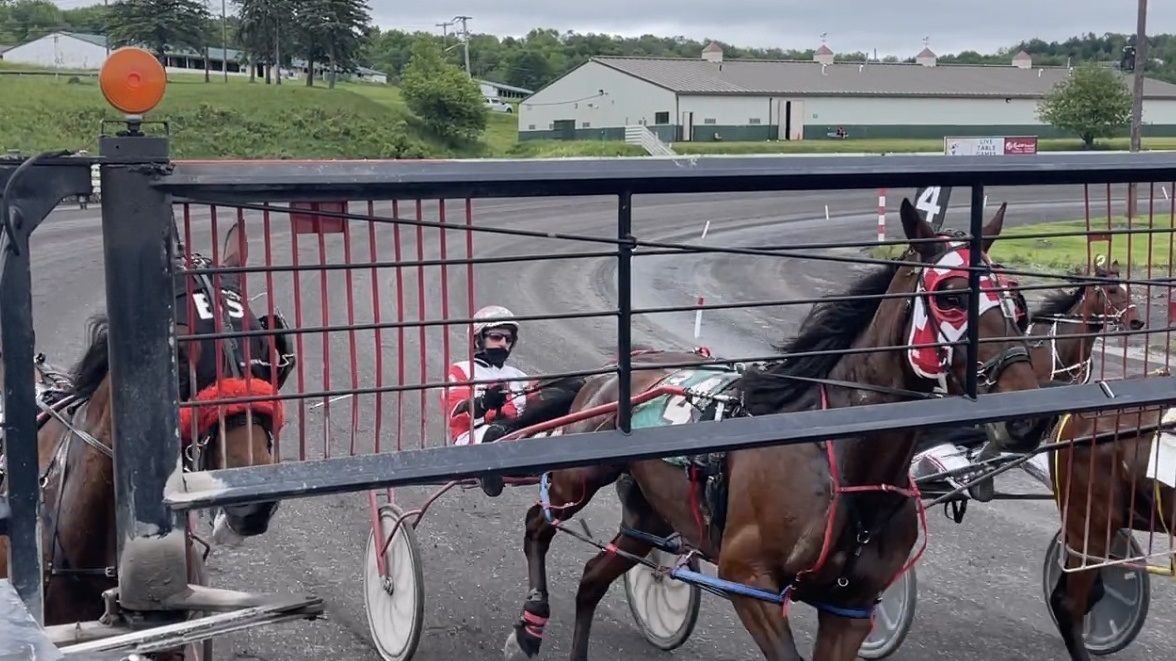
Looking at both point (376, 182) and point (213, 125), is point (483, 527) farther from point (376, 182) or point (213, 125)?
point (213, 125)

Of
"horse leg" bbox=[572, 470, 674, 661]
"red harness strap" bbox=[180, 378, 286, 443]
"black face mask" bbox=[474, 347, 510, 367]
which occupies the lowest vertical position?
"horse leg" bbox=[572, 470, 674, 661]

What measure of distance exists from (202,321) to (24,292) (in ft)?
4.10

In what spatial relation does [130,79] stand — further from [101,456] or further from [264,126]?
[264,126]

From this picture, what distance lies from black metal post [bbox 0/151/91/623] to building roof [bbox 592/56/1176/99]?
60.1m

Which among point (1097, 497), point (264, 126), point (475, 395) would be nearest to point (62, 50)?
point (264, 126)

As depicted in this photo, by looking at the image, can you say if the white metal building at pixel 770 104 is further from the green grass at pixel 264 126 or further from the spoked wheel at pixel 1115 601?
the spoked wheel at pixel 1115 601

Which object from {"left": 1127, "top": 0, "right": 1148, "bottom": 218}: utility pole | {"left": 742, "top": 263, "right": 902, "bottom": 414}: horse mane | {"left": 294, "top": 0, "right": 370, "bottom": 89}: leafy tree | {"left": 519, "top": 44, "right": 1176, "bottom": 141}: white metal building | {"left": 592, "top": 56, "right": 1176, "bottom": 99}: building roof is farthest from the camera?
{"left": 592, "top": 56, "right": 1176, "bottom": 99}: building roof

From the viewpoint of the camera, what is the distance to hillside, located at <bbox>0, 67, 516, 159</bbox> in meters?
37.4

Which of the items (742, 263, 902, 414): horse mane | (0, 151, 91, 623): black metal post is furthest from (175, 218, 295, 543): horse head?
(742, 263, 902, 414): horse mane

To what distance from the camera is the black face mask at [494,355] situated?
6.50m

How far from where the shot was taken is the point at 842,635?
4324mm

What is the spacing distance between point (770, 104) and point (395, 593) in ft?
198

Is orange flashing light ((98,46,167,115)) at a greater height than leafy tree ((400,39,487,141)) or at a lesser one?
lesser

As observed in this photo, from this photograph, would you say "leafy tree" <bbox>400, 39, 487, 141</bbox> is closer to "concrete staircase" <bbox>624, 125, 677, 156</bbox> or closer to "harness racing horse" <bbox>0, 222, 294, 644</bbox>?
"concrete staircase" <bbox>624, 125, 677, 156</bbox>
